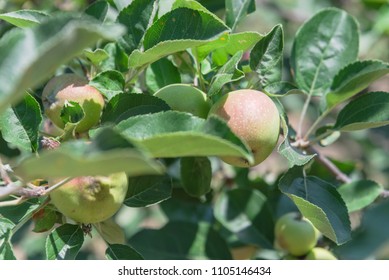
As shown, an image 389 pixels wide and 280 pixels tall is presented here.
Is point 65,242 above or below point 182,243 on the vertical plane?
above

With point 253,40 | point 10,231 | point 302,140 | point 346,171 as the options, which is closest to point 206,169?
point 302,140

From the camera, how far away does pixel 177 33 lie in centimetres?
106

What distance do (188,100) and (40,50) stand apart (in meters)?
0.43

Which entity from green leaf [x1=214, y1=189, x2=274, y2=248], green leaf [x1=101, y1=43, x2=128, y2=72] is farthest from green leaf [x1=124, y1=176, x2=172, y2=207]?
green leaf [x1=214, y1=189, x2=274, y2=248]

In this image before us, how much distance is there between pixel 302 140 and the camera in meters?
1.35

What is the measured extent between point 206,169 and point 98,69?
31 centimetres

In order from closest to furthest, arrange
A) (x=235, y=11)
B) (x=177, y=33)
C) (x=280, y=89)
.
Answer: (x=177, y=33) < (x=280, y=89) < (x=235, y=11)

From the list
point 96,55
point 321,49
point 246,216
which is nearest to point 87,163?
point 96,55

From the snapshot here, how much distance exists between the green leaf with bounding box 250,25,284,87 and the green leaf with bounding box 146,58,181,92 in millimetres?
176

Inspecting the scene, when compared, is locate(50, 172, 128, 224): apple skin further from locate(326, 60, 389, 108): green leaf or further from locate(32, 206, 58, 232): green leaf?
locate(326, 60, 389, 108): green leaf

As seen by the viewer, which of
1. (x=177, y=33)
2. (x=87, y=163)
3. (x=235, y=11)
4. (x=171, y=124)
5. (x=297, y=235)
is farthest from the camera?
(x=297, y=235)

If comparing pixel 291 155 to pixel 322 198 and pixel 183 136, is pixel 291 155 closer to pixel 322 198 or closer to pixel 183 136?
pixel 322 198

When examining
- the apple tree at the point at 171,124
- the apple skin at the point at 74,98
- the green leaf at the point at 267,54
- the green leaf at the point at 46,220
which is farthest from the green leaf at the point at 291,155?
the green leaf at the point at 46,220
